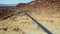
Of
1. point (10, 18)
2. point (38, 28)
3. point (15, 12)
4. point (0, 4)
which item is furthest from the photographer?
point (0, 4)

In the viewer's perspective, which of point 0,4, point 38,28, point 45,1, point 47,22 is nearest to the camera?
point 38,28

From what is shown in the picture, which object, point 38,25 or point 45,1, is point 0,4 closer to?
point 45,1

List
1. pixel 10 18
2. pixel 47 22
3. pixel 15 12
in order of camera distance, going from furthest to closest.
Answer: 1. pixel 15 12
2. pixel 10 18
3. pixel 47 22

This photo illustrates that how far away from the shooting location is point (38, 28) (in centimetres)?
165

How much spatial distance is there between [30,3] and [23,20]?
2.50ft

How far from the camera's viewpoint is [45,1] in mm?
2664

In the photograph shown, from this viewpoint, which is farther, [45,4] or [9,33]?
[45,4]

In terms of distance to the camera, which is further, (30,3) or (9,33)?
(30,3)

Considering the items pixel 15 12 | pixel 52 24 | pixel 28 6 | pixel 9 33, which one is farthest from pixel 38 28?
pixel 28 6

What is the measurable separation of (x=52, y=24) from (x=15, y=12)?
0.70m

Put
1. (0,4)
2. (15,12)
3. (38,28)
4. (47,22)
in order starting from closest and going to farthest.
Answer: (38,28), (47,22), (15,12), (0,4)

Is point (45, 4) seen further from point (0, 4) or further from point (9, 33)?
point (9, 33)

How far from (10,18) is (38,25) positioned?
1.49ft

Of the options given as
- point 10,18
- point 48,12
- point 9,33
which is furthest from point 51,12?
point 9,33
